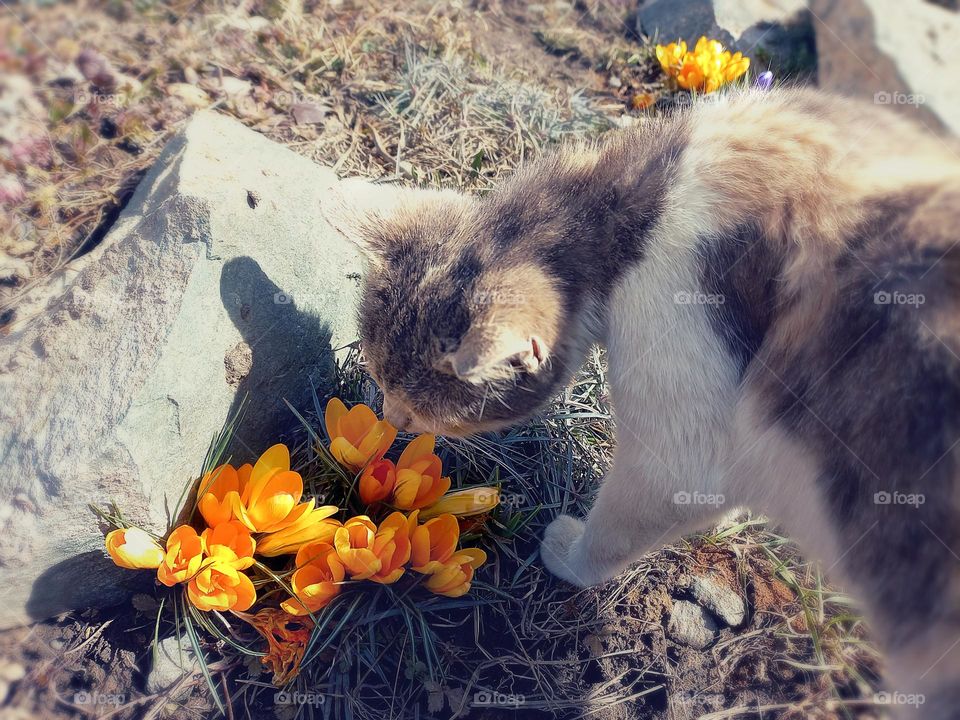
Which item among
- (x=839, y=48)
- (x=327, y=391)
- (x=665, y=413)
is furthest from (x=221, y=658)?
(x=839, y=48)

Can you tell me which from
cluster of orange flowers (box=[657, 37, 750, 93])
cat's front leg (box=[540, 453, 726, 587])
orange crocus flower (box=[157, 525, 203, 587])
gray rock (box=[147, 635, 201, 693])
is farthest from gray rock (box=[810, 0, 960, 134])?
gray rock (box=[147, 635, 201, 693])

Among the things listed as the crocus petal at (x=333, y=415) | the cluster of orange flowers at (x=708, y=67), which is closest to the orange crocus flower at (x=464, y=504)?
the crocus petal at (x=333, y=415)

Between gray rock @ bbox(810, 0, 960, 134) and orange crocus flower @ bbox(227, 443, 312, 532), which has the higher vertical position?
gray rock @ bbox(810, 0, 960, 134)

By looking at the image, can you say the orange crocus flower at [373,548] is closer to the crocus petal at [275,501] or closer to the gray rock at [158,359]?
the crocus petal at [275,501]

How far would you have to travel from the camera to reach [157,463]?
2.54 metres

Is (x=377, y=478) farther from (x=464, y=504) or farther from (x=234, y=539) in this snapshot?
(x=234, y=539)

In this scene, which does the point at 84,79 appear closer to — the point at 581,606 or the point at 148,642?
the point at 148,642

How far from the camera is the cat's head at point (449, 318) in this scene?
2.25 m

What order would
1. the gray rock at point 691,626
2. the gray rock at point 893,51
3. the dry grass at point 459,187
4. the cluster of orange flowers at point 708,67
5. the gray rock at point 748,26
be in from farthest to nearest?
1. the gray rock at point 748,26
2. the gray rock at point 893,51
3. the cluster of orange flowers at point 708,67
4. the gray rock at point 691,626
5. the dry grass at point 459,187

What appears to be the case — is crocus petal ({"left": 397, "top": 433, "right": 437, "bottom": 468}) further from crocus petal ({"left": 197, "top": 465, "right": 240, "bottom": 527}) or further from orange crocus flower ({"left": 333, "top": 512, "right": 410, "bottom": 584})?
crocus petal ({"left": 197, "top": 465, "right": 240, "bottom": 527})

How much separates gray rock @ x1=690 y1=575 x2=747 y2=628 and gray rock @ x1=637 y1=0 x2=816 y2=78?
3.79 meters

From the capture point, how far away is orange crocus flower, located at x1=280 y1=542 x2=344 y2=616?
7.90 feet

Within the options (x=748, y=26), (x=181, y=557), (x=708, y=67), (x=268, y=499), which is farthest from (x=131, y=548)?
(x=748, y=26)

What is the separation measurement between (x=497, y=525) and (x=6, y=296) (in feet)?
8.97
